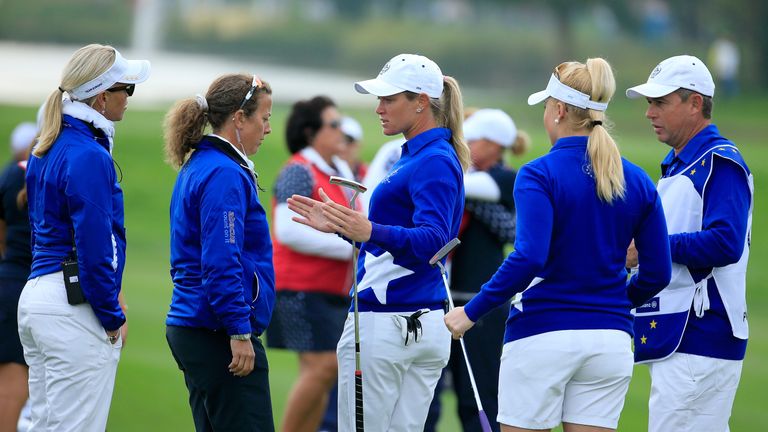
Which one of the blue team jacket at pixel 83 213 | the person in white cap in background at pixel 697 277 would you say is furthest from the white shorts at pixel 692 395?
the blue team jacket at pixel 83 213

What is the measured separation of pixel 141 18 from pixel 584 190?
51.6 meters

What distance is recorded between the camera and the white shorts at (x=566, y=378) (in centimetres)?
474

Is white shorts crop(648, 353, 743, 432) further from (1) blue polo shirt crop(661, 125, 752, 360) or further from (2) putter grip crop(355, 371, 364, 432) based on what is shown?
(2) putter grip crop(355, 371, 364, 432)

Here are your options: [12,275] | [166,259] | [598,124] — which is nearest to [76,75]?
[12,275]

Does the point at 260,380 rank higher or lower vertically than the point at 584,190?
lower

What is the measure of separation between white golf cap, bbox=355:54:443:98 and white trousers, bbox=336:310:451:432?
98 centimetres

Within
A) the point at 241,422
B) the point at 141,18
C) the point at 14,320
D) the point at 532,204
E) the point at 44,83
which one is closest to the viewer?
the point at 532,204

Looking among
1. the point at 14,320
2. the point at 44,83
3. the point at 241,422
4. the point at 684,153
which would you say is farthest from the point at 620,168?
the point at 44,83

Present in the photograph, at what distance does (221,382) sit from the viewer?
5051mm

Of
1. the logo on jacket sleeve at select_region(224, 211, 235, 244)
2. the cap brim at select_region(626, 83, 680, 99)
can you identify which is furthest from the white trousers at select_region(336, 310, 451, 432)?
the cap brim at select_region(626, 83, 680, 99)

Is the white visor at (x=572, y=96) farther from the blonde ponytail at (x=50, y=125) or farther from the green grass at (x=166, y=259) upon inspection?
the blonde ponytail at (x=50, y=125)

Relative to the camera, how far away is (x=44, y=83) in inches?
1404

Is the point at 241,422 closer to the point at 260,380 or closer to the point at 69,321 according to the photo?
the point at 260,380

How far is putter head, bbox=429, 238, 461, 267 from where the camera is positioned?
4.94 meters
